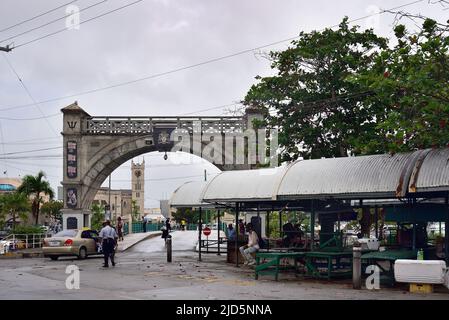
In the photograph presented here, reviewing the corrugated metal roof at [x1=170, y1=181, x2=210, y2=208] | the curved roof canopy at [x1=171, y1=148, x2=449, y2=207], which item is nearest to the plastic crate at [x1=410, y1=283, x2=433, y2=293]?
the curved roof canopy at [x1=171, y1=148, x2=449, y2=207]

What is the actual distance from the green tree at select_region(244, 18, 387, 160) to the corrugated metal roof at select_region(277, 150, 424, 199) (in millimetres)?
5805

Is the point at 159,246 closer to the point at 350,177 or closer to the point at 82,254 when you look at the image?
the point at 82,254

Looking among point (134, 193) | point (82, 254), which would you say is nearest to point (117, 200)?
point (134, 193)

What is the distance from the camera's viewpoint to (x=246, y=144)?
40.2m

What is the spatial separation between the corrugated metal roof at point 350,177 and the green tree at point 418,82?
2.07 ft

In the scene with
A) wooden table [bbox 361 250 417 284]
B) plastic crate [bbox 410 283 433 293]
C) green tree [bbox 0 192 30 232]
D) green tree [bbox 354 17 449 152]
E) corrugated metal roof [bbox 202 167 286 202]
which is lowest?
plastic crate [bbox 410 283 433 293]

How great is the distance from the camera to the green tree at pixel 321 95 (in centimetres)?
2564

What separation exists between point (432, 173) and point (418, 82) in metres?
2.32

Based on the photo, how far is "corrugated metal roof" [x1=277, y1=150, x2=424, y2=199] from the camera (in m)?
17.0

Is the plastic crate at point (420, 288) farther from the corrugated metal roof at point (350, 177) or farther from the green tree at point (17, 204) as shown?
the green tree at point (17, 204)

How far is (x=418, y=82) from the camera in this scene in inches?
605

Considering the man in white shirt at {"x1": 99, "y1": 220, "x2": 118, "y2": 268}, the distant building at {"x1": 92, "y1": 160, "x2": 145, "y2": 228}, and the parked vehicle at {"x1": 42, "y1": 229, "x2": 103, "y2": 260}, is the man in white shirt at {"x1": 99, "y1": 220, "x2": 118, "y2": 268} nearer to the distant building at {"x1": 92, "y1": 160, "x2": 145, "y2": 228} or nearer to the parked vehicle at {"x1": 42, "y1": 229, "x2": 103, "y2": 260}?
the parked vehicle at {"x1": 42, "y1": 229, "x2": 103, "y2": 260}

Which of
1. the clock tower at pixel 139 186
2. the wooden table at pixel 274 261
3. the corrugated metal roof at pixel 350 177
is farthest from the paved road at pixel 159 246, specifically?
the clock tower at pixel 139 186
